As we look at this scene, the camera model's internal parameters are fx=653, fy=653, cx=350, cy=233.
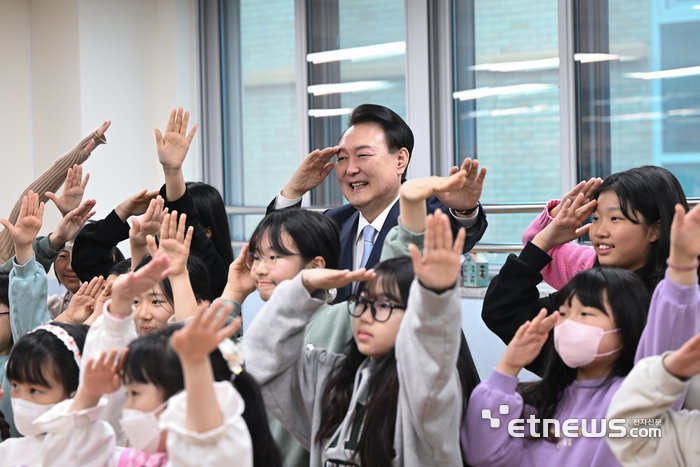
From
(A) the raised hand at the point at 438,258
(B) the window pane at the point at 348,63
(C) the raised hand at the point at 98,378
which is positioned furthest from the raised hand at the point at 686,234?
(B) the window pane at the point at 348,63

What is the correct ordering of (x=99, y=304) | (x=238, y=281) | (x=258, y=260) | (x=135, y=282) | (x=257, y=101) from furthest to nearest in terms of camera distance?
(x=257, y=101), (x=99, y=304), (x=238, y=281), (x=258, y=260), (x=135, y=282)

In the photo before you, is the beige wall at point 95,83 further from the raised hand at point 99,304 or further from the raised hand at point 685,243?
the raised hand at point 685,243

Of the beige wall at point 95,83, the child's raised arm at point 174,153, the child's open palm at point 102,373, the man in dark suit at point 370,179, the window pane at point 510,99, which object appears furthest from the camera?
the beige wall at point 95,83

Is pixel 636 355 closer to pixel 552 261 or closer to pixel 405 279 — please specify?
pixel 405 279

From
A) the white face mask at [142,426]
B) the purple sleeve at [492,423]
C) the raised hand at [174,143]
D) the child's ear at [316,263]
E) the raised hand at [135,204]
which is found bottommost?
the purple sleeve at [492,423]

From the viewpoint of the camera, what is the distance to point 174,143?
2406mm

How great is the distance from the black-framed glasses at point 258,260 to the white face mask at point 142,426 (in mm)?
599

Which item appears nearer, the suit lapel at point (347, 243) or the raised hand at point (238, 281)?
the raised hand at point (238, 281)

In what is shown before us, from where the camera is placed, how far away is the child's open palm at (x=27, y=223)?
7.32ft

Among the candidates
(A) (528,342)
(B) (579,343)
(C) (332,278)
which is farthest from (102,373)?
(B) (579,343)

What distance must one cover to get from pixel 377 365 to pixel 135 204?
57.2 inches

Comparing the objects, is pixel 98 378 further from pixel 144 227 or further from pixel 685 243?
pixel 685 243

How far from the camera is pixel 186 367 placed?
1004 mm

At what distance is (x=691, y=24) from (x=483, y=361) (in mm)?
1817
